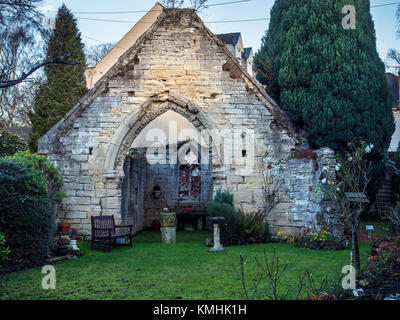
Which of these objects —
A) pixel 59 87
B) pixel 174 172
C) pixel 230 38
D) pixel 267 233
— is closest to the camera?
pixel 267 233

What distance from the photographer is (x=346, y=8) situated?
9.43 metres

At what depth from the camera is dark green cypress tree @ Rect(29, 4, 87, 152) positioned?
13.9 meters

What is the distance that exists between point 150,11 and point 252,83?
12.0 m

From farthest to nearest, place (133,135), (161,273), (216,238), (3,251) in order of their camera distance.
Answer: (133,135) < (216,238) < (161,273) < (3,251)

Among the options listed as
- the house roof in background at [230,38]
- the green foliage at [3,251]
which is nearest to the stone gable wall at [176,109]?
the green foliage at [3,251]

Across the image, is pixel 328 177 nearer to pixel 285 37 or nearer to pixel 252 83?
pixel 252 83

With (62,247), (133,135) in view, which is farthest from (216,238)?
(133,135)

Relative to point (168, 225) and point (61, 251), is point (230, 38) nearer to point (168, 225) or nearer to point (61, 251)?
point (168, 225)

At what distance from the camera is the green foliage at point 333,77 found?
9.12 metres

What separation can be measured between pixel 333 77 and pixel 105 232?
281 inches

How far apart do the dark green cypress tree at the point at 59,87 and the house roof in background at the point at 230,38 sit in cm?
866

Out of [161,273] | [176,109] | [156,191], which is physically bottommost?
[161,273]

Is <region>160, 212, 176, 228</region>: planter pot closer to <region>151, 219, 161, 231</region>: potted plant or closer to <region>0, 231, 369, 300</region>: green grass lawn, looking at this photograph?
<region>0, 231, 369, 300</region>: green grass lawn

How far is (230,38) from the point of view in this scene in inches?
811
